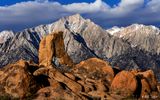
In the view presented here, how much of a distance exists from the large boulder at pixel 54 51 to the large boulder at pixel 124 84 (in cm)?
3585

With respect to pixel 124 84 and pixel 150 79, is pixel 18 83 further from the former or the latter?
pixel 150 79

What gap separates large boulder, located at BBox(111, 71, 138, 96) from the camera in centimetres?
11650

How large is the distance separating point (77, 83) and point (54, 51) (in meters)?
45.2

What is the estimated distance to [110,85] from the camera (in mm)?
119062

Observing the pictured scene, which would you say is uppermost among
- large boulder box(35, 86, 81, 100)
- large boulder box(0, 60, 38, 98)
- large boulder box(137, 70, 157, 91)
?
large boulder box(0, 60, 38, 98)

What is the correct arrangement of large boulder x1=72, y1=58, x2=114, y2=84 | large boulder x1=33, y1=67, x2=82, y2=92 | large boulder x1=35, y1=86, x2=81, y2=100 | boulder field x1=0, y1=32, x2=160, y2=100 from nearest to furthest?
large boulder x1=35, y1=86, x2=81, y2=100 → boulder field x1=0, y1=32, x2=160, y2=100 → large boulder x1=33, y1=67, x2=82, y2=92 → large boulder x1=72, y1=58, x2=114, y2=84

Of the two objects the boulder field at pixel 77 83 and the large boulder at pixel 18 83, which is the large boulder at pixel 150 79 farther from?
the large boulder at pixel 18 83

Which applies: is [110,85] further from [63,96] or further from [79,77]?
[63,96]

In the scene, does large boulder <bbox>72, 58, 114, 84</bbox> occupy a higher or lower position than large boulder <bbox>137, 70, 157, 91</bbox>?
higher

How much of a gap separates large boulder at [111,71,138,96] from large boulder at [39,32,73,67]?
35847 millimetres

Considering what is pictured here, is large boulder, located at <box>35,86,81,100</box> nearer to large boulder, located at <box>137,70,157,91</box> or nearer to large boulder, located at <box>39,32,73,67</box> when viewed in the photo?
large boulder, located at <box>137,70,157,91</box>

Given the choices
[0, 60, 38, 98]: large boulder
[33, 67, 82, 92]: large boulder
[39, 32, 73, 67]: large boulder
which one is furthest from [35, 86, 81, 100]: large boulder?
[39, 32, 73, 67]: large boulder

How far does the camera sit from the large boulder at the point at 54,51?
15312 centimetres

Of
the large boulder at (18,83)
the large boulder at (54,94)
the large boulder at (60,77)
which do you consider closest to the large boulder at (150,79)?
the large boulder at (60,77)
